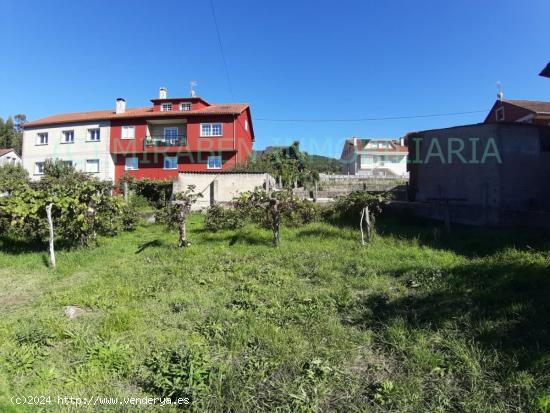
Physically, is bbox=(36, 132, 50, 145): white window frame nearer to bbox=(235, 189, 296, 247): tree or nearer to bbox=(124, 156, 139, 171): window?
bbox=(124, 156, 139, 171): window

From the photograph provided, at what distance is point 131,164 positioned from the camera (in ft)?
95.2

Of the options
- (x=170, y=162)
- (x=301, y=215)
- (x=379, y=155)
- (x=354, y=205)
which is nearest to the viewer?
(x=354, y=205)

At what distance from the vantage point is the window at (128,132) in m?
28.8

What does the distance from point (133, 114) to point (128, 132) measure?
1.50 meters

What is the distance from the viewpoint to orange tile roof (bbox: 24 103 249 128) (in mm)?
27891

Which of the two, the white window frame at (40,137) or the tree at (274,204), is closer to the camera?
the tree at (274,204)

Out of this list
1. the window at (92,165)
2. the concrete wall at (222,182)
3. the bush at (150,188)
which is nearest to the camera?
the concrete wall at (222,182)

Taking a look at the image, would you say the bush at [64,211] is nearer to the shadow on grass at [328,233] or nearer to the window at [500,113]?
the shadow on grass at [328,233]

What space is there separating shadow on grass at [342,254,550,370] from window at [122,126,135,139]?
92.2ft

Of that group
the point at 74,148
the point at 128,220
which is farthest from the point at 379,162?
the point at 128,220

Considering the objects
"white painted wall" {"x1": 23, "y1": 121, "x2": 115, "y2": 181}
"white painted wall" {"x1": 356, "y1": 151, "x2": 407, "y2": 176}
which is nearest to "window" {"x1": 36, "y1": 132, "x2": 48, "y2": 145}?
"white painted wall" {"x1": 23, "y1": 121, "x2": 115, "y2": 181}

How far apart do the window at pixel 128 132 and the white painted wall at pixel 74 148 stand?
130cm

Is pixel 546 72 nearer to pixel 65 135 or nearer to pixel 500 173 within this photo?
pixel 500 173

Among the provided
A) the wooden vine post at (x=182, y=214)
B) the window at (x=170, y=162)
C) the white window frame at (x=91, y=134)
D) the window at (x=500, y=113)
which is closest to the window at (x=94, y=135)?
the white window frame at (x=91, y=134)
